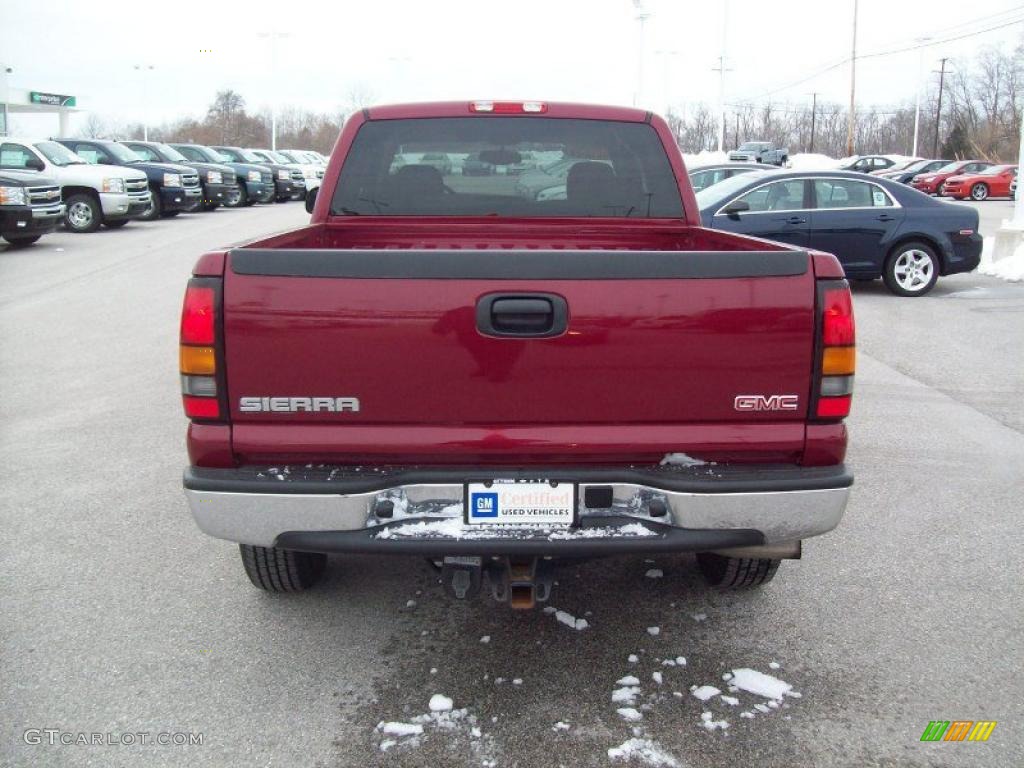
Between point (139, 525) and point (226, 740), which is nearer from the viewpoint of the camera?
point (226, 740)

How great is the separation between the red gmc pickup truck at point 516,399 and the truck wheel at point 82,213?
63.1 ft

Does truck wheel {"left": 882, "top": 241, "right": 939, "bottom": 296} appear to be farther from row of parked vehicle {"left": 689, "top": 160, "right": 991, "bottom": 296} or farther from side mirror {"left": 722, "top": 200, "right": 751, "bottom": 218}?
side mirror {"left": 722, "top": 200, "right": 751, "bottom": 218}

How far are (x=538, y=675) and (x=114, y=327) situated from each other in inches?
320

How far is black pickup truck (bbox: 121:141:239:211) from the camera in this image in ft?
82.9

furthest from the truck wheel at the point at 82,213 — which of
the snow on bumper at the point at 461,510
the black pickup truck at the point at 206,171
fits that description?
the snow on bumper at the point at 461,510

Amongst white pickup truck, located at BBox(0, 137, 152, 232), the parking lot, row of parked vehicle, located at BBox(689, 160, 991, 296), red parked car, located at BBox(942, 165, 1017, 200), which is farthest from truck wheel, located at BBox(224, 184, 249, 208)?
red parked car, located at BBox(942, 165, 1017, 200)

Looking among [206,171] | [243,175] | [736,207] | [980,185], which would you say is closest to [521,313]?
[736,207]

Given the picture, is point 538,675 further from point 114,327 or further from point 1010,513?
point 114,327

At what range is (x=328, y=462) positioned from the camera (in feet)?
10.1

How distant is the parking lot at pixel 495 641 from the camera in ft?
9.93

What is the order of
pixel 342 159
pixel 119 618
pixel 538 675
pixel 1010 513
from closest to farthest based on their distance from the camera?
pixel 538 675 < pixel 119 618 < pixel 342 159 < pixel 1010 513

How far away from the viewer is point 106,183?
20.2 meters

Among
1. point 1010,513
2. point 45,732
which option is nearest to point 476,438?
point 45,732

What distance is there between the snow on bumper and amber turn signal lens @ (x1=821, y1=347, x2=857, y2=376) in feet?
1.09
